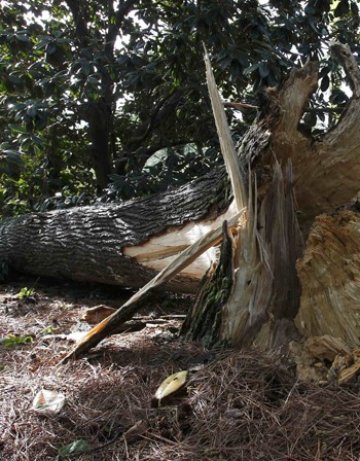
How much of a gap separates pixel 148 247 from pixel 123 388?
1608mm

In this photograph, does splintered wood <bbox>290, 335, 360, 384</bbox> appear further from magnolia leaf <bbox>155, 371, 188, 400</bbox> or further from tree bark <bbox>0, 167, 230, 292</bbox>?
tree bark <bbox>0, 167, 230, 292</bbox>

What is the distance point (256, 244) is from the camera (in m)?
2.79

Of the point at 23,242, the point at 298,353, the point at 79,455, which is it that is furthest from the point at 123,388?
the point at 23,242

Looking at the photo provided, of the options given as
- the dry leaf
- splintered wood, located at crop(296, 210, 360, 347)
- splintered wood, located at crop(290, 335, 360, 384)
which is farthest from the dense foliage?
the dry leaf

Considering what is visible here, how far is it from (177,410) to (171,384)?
0.16m

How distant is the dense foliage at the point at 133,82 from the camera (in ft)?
14.8

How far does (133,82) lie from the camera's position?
4672 mm

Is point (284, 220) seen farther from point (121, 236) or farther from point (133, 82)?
point (133, 82)

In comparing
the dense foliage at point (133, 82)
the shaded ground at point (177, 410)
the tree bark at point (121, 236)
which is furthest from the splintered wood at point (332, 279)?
the dense foliage at point (133, 82)

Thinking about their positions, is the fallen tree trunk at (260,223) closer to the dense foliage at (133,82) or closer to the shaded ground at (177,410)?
the shaded ground at (177,410)

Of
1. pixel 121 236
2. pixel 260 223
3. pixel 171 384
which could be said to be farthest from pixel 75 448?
pixel 121 236

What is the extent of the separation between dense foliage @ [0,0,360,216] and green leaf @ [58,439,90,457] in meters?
2.72

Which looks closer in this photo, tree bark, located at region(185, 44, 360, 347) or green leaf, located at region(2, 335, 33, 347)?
tree bark, located at region(185, 44, 360, 347)

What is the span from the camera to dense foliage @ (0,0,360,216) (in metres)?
4.50
